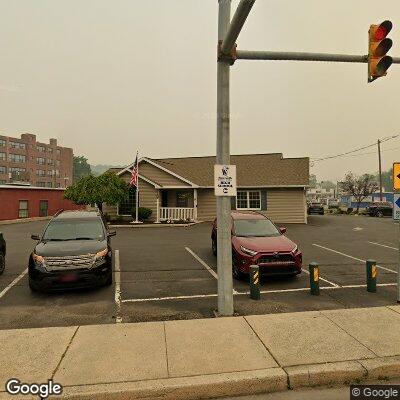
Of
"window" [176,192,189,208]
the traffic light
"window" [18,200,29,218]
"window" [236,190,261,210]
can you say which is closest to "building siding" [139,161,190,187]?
"window" [176,192,189,208]

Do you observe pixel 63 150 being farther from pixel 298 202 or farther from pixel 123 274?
pixel 123 274

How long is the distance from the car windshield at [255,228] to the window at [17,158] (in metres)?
97.8

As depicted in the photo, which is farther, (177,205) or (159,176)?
(177,205)

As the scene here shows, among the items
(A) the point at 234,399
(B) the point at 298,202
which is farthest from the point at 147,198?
(A) the point at 234,399

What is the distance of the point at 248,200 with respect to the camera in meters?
25.8

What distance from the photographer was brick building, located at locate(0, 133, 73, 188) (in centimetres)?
8862

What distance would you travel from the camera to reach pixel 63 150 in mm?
111312

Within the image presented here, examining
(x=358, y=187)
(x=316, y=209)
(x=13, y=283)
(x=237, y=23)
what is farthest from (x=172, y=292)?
(x=358, y=187)

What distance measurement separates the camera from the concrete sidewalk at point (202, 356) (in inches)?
159

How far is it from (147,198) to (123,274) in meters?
15.8

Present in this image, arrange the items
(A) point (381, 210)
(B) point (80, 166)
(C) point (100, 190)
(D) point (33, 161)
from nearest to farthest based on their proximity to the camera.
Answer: (C) point (100, 190), (A) point (381, 210), (D) point (33, 161), (B) point (80, 166)

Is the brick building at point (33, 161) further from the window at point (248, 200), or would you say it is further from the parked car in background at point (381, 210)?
the parked car in background at point (381, 210)

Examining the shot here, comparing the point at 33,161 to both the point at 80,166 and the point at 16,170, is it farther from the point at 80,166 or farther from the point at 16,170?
the point at 80,166

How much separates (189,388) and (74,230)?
6.06 meters
